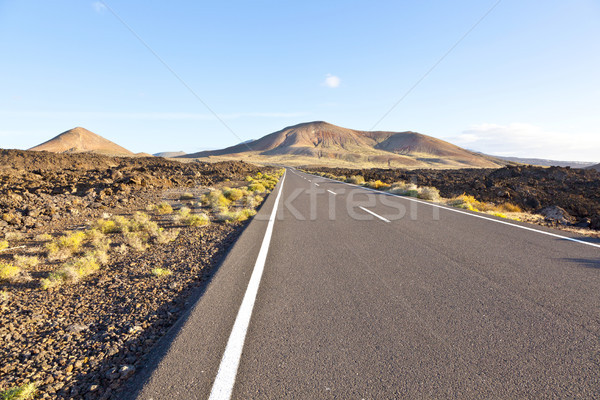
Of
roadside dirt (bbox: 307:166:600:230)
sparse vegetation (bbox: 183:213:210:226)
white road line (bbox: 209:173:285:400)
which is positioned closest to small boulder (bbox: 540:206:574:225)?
roadside dirt (bbox: 307:166:600:230)

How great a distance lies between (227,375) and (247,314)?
970mm

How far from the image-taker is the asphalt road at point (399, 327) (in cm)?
221

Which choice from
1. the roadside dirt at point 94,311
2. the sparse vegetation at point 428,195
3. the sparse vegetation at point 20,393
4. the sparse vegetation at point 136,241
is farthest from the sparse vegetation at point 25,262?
the sparse vegetation at point 428,195

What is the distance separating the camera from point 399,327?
2945mm

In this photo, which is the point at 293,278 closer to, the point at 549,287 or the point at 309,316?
the point at 309,316

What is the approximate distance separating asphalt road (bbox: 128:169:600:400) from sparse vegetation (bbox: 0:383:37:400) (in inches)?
31.4

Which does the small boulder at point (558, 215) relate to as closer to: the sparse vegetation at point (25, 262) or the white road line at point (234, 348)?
the white road line at point (234, 348)

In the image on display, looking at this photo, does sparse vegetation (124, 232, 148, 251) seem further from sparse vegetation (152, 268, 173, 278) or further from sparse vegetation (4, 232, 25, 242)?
sparse vegetation (4, 232, 25, 242)

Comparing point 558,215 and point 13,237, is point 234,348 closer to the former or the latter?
point 13,237

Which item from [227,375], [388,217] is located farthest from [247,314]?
[388,217]

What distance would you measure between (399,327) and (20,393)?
10.3 ft

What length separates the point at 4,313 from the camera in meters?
3.55

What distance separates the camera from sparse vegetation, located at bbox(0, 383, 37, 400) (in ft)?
7.13

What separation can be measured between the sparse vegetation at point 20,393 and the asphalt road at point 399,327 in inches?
31.4
